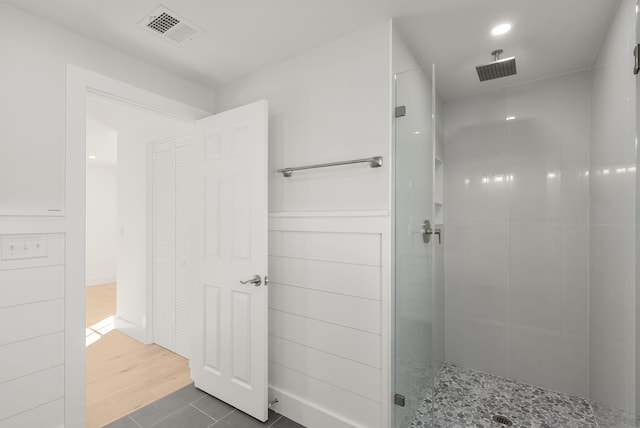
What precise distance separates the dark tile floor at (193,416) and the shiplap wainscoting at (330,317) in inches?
6.9

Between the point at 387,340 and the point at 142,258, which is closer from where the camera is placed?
the point at 387,340

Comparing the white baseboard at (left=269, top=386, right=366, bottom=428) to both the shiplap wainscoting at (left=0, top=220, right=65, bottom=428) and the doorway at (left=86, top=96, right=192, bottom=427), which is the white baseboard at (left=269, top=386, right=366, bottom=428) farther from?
the shiplap wainscoting at (left=0, top=220, right=65, bottom=428)

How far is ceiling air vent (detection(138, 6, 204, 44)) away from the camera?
62.6 inches

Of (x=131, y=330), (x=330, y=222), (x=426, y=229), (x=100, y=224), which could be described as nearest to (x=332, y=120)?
(x=330, y=222)

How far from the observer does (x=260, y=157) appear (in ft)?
6.30

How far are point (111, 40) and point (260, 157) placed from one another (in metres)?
1.12

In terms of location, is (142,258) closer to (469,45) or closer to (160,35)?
(160,35)

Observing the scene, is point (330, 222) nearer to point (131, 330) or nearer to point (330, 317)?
point (330, 317)

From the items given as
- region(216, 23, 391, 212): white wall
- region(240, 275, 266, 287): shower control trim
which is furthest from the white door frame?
region(216, 23, 391, 212): white wall

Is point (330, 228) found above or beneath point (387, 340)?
above

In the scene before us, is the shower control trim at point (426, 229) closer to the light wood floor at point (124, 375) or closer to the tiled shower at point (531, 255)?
the tiled shower at point (531, 255)

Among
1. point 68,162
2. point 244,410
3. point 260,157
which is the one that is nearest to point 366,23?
point 260,157

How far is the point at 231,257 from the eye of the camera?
2.06 metres

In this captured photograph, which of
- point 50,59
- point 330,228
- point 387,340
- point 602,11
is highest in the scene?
point 602,11
